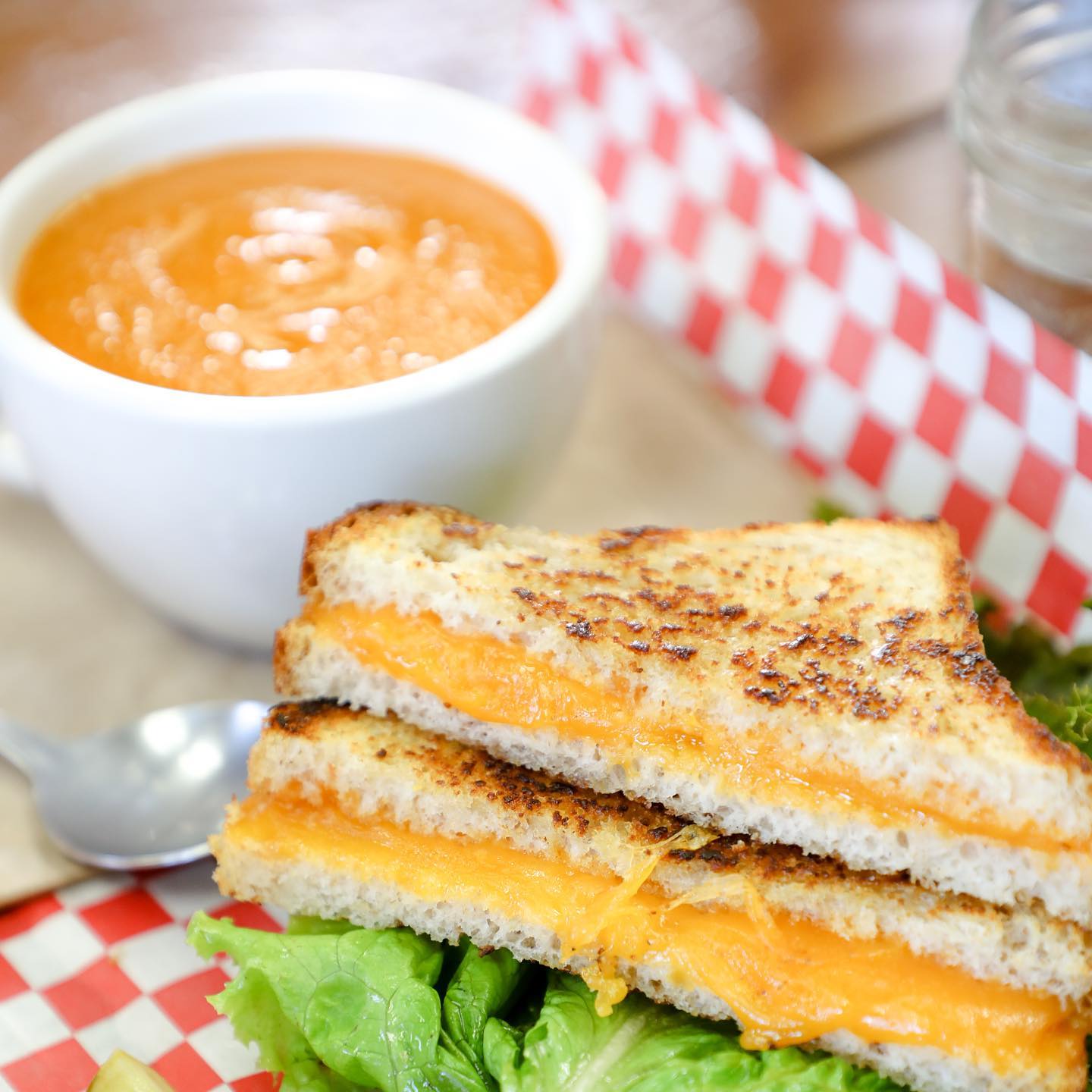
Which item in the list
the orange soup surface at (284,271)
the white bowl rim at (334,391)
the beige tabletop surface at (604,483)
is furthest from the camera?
the beige tabletop surface at (604,483)

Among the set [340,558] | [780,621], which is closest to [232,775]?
[340,558]

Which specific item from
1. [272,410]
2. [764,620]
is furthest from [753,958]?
[272,410]

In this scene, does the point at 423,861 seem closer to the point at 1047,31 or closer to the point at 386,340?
the point at 386,340

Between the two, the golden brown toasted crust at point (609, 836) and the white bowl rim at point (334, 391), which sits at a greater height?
the white bowl rim at point (334, 391)

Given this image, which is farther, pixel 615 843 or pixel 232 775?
pixel 232 775

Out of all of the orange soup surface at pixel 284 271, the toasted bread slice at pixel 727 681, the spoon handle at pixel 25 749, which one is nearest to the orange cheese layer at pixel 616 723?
the toasted bread slice at pixel 727 681

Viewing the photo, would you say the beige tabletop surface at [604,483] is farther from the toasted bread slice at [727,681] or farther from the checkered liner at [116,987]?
the toasted bread slice at [727,681]
